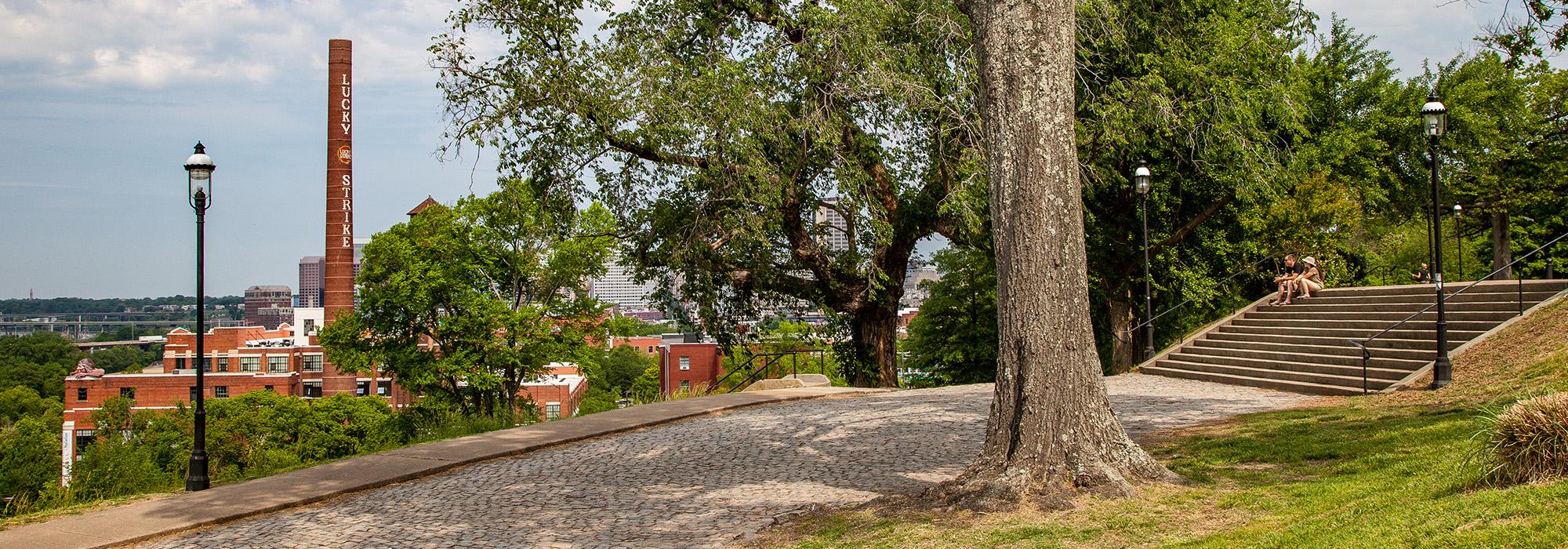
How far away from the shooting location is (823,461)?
10.4 metres

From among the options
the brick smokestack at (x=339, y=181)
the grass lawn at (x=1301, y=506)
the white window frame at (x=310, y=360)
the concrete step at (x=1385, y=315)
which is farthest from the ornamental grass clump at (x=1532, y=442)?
the white window frame at (x=310, y=360)

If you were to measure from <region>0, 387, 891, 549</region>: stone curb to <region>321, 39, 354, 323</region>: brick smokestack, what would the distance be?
4041 cm

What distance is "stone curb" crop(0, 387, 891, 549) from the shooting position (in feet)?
25.3

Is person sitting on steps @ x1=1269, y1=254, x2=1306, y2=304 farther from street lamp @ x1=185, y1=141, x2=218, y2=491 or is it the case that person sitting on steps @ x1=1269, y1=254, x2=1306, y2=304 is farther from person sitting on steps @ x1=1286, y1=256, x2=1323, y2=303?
street lamp @ x1=185, y1=141, x2=218, y2=491

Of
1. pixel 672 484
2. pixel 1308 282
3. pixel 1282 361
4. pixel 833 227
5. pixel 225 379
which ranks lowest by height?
pixel 225 379

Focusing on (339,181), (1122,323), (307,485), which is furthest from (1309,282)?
(339,181)

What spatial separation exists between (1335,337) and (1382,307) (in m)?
1.65

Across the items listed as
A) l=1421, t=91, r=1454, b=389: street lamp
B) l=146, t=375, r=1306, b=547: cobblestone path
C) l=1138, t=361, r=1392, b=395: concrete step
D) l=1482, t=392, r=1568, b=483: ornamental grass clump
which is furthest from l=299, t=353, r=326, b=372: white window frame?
l=1482, t=392, r=1568, b=483: ornamental grass clump

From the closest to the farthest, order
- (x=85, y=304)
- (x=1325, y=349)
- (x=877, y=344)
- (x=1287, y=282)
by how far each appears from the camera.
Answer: (x=1325, y=349)
(x=1287, y=282)
(x=877, y=344)
(x=85, y=304)

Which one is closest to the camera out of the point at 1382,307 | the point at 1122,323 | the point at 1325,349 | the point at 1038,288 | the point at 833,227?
the point at 1038,288

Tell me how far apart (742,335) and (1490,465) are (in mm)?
18019

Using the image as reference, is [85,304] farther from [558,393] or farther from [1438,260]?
[1438,260]

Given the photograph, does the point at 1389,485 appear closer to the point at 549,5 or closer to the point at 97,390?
the point at 549,5

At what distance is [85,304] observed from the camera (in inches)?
6850
